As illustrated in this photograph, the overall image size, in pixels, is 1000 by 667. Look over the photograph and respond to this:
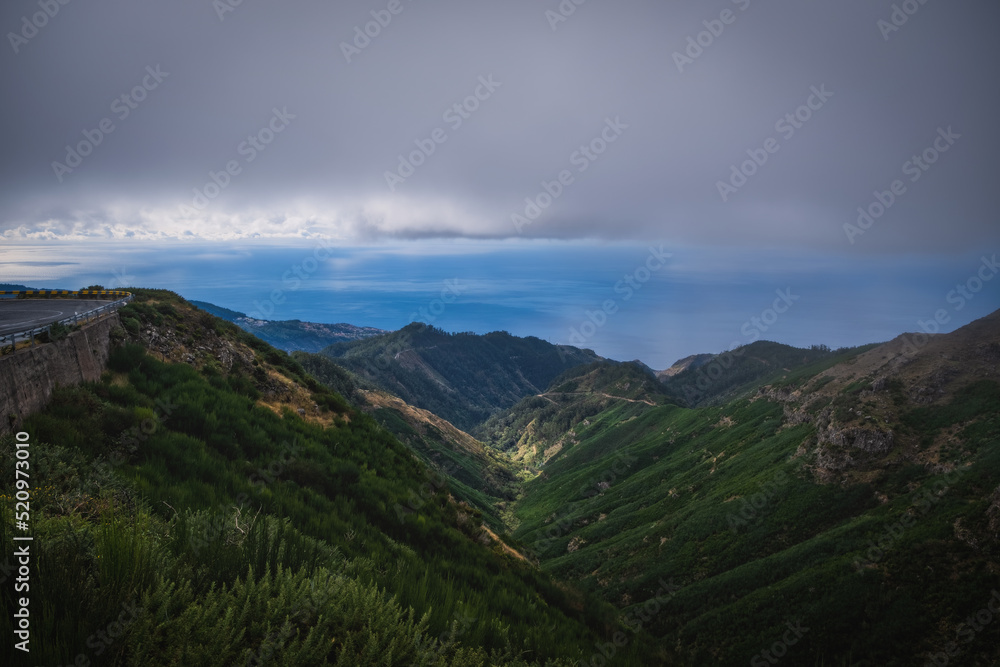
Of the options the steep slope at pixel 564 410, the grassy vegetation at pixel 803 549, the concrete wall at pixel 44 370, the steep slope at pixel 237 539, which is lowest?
the steep slope at pixel 564 410

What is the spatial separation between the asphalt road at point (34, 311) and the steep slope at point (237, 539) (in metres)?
2.70

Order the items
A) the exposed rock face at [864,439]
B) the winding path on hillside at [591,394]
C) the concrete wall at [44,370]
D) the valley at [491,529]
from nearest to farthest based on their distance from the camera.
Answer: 1. the valley at [491,529]
2. the concrete wall at [44,370]
3. the exposed rock face at [864,439]
4. the winding path on hillside at [591,394]

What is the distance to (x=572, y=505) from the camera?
241ft

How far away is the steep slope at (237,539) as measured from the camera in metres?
4.50

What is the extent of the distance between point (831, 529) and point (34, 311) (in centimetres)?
5241

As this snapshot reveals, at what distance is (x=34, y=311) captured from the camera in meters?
21.8

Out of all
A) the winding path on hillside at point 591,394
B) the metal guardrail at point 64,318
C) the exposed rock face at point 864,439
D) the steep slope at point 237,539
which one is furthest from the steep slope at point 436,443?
the steep slope at point 237,539

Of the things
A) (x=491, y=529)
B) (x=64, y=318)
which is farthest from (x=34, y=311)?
(x=491, y=529)

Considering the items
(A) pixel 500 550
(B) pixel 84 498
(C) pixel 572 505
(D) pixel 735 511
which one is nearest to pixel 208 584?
(B) pixel 84 498

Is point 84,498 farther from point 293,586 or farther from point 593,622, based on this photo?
point 593,622

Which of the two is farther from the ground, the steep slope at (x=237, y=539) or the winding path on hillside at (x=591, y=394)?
the steep slope at (x=237, y=539)

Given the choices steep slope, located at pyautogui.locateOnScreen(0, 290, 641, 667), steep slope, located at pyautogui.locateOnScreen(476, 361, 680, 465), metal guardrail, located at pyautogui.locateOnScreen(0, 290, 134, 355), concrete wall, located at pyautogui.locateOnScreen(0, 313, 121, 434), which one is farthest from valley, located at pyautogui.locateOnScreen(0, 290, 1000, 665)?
steep slope, located at pyautogui.locateOnScreen(476, 361, 680, 465)

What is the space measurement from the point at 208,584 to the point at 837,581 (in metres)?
36.2

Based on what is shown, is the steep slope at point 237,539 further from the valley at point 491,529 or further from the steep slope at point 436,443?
the steep slope at point 436,443
